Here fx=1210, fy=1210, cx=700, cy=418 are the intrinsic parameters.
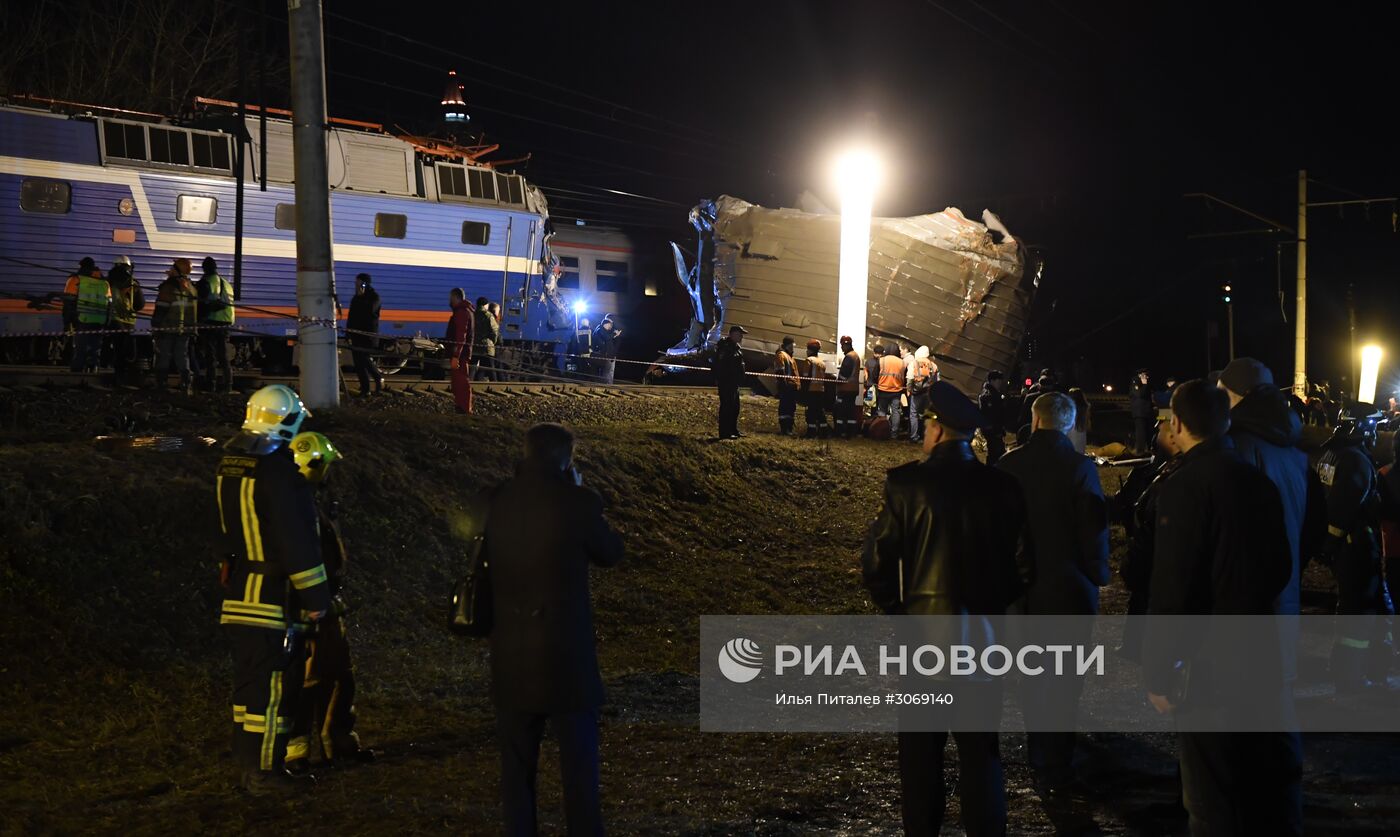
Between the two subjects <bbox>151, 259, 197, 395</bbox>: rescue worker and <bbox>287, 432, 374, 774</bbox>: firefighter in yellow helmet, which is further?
<bbox>151, 259, 197, 395</bbox>: rescue worker

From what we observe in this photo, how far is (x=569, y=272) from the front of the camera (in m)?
37.9

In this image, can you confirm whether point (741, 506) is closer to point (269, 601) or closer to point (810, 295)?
point (269, 601)

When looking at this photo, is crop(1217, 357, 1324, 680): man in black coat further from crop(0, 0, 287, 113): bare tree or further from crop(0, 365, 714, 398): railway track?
crop(0, 0, 287, 113): bare tree

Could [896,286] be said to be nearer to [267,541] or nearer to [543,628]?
[267,541]

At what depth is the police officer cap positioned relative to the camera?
15.4 ft

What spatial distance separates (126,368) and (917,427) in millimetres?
11766

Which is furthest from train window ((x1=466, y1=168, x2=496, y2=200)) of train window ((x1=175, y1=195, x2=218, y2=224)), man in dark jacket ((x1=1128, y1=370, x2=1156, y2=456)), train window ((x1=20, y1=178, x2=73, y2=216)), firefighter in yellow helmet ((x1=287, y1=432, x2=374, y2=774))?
firefighter in yellow helmet ((x1=287, y1=432, x2=374, y2=774))

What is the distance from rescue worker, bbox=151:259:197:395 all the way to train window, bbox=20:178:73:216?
5.92m

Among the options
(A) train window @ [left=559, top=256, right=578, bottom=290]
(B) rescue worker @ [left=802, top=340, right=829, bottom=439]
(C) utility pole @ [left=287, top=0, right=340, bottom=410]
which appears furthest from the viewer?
(A) train window @ [left=559, top=256, right=578, bottom=290]

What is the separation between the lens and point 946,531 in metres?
4.55

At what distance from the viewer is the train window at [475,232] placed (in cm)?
2405

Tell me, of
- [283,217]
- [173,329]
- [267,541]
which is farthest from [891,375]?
[267,541]

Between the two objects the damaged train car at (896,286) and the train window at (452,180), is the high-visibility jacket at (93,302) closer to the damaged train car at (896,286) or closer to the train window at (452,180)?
the train window at (452,180)

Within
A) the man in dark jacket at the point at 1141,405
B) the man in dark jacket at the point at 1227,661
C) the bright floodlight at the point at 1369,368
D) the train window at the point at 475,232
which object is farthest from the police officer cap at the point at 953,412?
the train window at the point at 475,232
